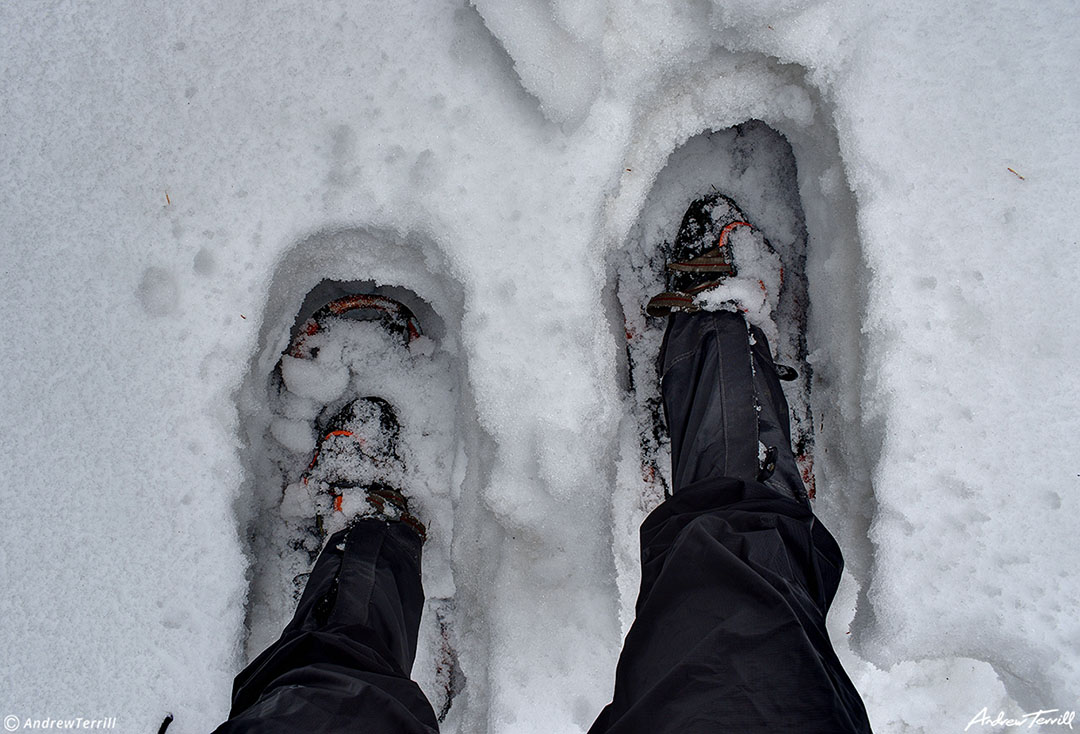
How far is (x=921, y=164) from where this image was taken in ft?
4.01

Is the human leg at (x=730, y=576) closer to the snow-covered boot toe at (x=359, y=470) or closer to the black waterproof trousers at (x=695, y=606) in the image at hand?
the black waterproof trousers at (x=695, y=606)

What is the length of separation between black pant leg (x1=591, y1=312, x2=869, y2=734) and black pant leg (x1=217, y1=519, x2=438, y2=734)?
0.32 m

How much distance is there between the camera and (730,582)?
3.05 ft

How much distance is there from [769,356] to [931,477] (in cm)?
39

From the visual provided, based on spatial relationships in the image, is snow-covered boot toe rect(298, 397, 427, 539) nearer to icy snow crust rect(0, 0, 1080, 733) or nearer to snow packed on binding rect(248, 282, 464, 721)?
snow packed on binding rect(248, 282, 464, 721)

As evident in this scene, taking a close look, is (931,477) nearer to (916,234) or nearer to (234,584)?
(916,234)

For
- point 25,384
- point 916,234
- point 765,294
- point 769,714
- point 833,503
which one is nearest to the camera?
point 769,714

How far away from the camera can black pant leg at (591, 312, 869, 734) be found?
809mm

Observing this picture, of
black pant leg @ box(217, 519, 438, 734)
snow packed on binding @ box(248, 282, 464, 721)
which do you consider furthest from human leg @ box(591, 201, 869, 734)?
snow packed on binding @ box(248, 282, 464, 721)

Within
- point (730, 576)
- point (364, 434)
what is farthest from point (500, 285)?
point (730, 576)

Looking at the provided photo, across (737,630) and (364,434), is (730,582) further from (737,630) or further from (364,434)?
(364,434)

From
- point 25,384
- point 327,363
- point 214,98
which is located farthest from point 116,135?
point 327,363

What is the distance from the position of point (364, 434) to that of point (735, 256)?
954 mm

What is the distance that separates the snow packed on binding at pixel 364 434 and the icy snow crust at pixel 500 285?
223mm
